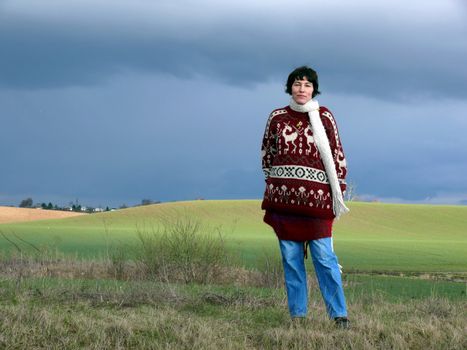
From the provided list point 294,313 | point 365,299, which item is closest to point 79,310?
point 294,313

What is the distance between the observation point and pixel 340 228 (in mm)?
48781

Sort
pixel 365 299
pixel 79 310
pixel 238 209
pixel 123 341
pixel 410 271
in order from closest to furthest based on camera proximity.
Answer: pixel 123 341, pixel 79 310, pixel 365 299, pixel 410 271, pixel 238 209

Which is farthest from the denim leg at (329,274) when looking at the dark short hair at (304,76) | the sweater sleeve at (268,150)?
the dark short hair at (304,76)

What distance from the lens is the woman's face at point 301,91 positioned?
8047 millimetres

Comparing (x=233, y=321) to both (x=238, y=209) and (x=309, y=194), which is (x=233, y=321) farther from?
(x=238, y=209)

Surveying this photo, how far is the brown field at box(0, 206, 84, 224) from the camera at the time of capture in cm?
5771

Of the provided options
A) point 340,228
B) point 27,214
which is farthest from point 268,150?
point 27,214

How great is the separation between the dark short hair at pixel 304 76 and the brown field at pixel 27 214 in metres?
50.8

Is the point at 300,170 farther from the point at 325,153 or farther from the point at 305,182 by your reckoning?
the point at 325,153

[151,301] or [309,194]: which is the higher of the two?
[309,194]

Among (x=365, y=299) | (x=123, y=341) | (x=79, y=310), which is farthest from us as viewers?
(x=365, y=299)

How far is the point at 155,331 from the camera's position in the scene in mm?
7672

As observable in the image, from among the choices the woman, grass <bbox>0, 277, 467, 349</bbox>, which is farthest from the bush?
the woman

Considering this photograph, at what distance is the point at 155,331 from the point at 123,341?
357mm
